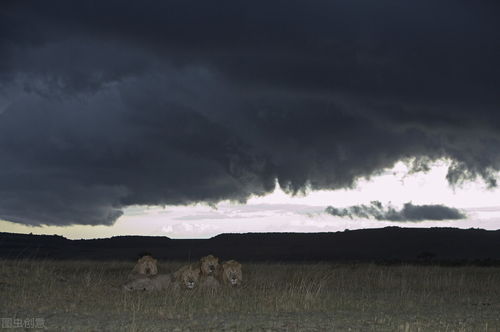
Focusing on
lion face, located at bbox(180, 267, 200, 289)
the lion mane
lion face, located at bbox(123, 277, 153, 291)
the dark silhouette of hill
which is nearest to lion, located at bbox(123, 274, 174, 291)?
lion face, located at bbox(123, 277, 153, 291)

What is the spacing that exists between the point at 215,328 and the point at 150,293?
566cm

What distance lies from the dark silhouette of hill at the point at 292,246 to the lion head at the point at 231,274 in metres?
54.8

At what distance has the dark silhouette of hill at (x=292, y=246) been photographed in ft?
270

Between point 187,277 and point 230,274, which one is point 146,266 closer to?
point 187,277

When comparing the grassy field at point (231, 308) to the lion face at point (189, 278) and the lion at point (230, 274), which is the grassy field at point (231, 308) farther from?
the lion face at point (189, 278)

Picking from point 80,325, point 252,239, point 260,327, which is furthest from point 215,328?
point 252,239

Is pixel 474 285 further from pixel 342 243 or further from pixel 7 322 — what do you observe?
pixel 342 243

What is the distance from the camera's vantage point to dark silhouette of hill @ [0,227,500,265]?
82438mm

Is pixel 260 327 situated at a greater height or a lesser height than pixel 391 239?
lesser

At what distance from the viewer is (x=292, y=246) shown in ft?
325

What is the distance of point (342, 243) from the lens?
324 ft

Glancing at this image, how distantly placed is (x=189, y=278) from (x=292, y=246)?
82.5 metres

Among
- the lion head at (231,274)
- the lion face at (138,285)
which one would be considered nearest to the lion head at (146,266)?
the lion face at (138,285)

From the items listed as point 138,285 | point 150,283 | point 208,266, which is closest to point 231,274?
point 208,266
